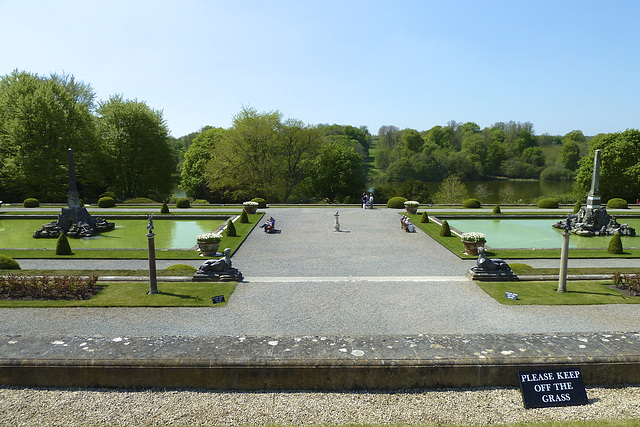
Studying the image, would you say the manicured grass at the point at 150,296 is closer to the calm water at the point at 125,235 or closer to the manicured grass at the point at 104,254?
the manicured grass at the point at 104,254

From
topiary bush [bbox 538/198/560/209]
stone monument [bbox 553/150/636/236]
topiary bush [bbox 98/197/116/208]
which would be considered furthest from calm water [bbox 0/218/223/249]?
topiary bush [bbox 538/198/560/209]

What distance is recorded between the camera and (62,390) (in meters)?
7.37

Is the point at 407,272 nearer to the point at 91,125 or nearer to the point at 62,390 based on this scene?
the point at 62,390

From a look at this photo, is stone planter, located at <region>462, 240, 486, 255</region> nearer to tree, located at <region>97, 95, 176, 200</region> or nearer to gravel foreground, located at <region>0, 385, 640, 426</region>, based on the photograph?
gravel foreground, located at <region>0, 385, 640, 426</region>

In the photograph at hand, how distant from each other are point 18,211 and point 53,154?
41.2 feet

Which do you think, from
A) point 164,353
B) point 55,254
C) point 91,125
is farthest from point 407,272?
point 91,125

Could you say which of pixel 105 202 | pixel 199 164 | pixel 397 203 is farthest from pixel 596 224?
pixel 199 164

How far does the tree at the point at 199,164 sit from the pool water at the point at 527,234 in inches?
1416

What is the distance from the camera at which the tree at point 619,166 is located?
4962cm

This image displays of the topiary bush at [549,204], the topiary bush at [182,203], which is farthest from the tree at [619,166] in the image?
the topiary bush at [182,203]

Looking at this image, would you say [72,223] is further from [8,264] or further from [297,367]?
[297,367]

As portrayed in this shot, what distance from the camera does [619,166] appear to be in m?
49.9

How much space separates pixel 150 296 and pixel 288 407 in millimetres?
8645

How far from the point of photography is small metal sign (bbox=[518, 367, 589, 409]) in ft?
23.1
